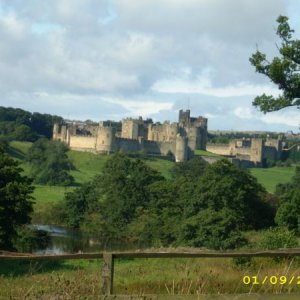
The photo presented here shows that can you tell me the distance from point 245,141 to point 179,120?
48.8 feet

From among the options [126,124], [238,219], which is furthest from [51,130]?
[238,219]

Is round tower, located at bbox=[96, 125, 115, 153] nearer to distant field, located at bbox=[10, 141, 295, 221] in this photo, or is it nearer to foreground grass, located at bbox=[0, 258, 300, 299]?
distant field, located at bbox=[10, 141, 295, 221]

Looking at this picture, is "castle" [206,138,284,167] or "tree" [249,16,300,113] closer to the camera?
"tree" [249,16,300,113]

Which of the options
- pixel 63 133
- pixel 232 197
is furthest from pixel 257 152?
pixel 232 197

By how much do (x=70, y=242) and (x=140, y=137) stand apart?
72570mm

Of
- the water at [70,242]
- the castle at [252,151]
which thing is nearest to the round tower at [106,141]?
the castle at [252,151]

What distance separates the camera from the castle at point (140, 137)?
108062 millimetres

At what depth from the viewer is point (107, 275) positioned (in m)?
5.94

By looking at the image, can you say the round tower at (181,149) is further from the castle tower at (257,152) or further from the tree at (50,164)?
the tree at (50,164)

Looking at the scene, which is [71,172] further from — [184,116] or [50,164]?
[184,116]

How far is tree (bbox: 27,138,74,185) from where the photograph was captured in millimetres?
77256

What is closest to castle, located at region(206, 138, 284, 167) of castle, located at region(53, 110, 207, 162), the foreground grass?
castle, located at region(53, 110, 207, 162)

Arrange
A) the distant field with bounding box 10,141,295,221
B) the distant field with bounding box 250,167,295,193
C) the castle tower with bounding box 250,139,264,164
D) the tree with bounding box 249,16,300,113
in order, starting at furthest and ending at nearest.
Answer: the castle tower with bounding box 250,139,264,164, the distant field with bounding box 250,167,295,193, the distant field with bounding box 10,141,295,221, the tree with bounding box 249,16,300,113

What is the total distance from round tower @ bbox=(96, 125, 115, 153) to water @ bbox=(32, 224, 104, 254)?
2135 inches
